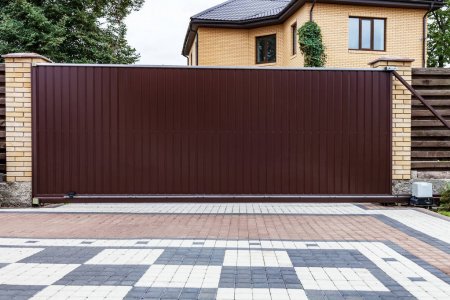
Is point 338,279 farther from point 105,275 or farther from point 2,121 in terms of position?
point 2,121

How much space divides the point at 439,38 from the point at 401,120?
88.7 feet

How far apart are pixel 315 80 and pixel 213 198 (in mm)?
2991

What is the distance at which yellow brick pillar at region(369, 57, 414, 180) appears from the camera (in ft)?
30.7

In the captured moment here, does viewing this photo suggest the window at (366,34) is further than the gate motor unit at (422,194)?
Yes

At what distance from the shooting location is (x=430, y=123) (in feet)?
31.4

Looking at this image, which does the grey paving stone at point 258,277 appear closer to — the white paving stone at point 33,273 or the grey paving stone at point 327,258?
the grey paving stone at point 327,258

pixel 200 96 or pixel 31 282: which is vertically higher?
pixel 200 96

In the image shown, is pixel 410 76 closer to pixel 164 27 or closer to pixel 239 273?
pixel 239 273

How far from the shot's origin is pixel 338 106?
9164 mm

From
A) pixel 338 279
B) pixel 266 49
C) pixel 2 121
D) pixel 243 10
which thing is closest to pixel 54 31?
pixel 243 10

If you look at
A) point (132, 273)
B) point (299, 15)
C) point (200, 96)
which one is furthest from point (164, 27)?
point (132, 273)

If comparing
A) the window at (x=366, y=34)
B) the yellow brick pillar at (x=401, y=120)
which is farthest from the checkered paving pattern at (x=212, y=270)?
the window at (x=366, y=34)

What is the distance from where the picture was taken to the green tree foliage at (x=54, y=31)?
21.4m

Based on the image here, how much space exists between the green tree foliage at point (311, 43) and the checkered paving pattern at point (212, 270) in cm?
1362
